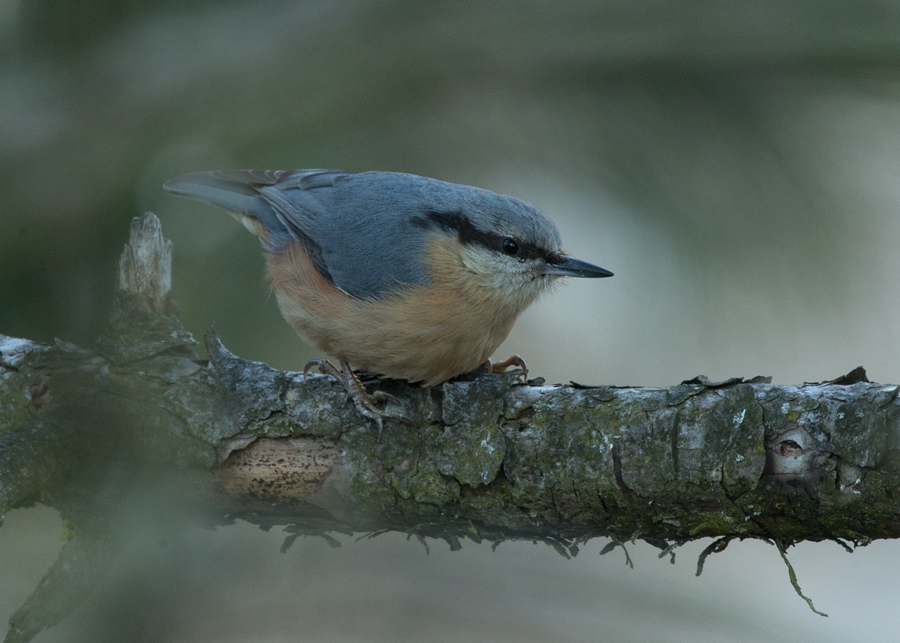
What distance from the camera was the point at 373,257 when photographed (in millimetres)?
1899

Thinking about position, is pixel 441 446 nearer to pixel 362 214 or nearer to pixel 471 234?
pixel 471 234

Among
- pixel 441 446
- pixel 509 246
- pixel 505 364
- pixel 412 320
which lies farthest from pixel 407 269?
pixel 441 446

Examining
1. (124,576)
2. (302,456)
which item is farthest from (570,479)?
(124,576)

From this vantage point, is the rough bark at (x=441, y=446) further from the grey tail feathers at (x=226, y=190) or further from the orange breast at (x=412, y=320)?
the grey tail feathers at (x=226, y=190)

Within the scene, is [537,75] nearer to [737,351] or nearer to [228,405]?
[737,351]

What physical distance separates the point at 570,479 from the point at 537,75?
103cm

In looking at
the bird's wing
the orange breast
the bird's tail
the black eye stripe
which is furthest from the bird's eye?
the bird's tail

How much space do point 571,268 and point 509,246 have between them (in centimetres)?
18

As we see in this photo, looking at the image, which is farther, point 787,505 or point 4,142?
→ point 4,142

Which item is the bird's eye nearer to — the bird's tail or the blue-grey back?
the blue-grey back

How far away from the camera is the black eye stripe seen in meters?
1.90

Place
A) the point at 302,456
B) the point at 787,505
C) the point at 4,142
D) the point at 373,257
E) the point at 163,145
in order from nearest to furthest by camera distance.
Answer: the point at 787,505
the point at 302,456
the point at 4,142
the point at 163,145
the point at 373,257

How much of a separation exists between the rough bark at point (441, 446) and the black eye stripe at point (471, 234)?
46 centimetres

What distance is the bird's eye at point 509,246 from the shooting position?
6.26ft
